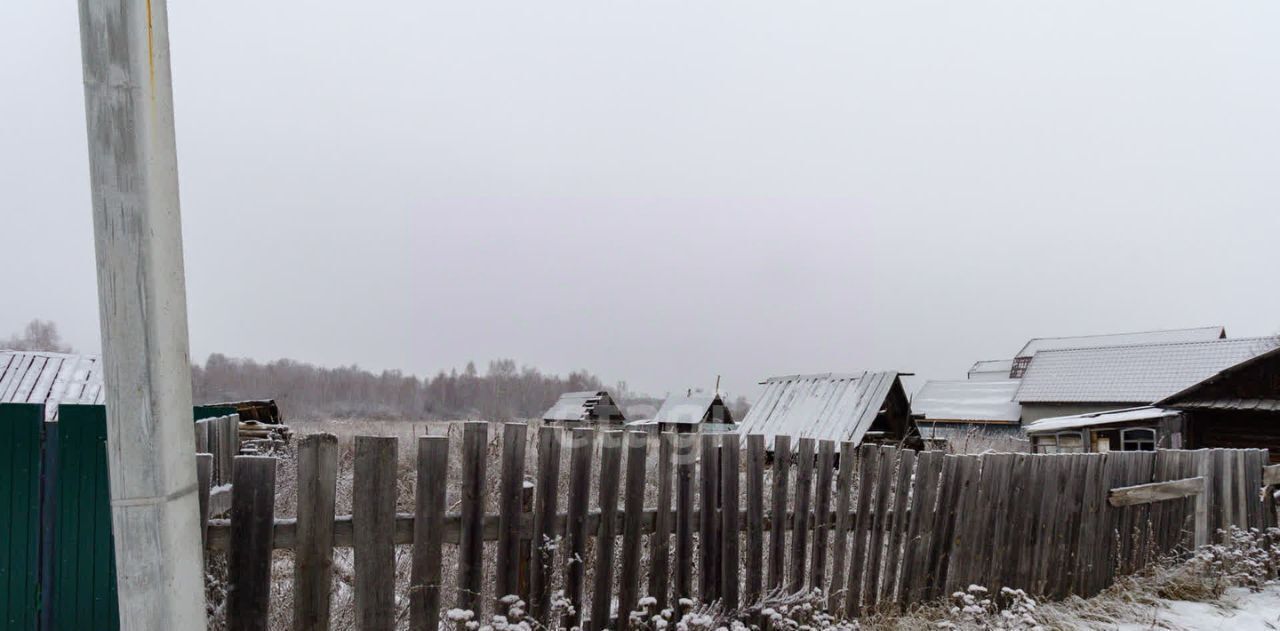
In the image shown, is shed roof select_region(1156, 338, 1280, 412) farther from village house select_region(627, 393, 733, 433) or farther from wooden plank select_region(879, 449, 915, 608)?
wooden plank select_region(879, 449, 915, 608)

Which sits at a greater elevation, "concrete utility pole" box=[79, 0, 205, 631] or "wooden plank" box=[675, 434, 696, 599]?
"concrete utility pole" box=[79, 0, 205, 631]

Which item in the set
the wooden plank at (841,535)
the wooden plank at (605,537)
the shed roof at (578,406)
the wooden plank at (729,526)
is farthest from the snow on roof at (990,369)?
the wooden plank at (605,537)

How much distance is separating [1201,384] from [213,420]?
941 inches

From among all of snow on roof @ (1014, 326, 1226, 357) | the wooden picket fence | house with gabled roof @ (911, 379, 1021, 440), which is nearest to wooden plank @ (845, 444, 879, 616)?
the wooden picket fence

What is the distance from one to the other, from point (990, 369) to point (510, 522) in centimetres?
6204

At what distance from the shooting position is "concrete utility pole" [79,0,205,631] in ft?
5.43

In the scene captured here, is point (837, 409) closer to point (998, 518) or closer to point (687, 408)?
point (998, 518)

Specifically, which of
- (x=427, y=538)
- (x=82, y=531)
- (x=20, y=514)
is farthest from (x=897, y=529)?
(x=20, y=514)

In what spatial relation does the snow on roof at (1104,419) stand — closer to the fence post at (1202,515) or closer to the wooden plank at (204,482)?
the fence post at (1202,515)

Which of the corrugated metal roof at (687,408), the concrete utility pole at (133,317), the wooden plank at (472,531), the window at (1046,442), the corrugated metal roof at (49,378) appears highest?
the concrete utility pole at (133,317)

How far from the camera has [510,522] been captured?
355cm

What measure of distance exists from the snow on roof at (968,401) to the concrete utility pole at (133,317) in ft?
133

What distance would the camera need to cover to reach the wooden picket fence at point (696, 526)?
315 centimetres

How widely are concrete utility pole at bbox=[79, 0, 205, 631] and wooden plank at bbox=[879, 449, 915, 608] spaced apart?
4604 millimetres
